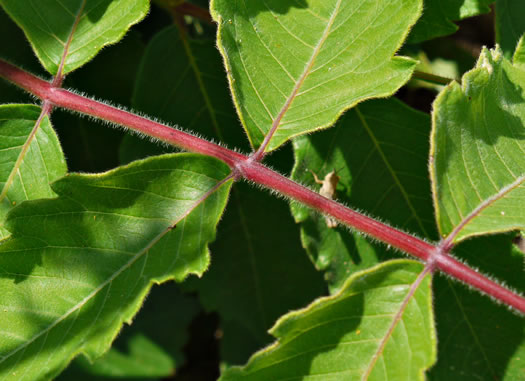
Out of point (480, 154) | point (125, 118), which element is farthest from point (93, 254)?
point (480, 154)

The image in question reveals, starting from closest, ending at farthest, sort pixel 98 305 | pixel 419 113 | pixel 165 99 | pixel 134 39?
pixel 98 305, pixel 419 113, pixel 165 99, pixel 134 39

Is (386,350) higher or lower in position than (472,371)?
higher

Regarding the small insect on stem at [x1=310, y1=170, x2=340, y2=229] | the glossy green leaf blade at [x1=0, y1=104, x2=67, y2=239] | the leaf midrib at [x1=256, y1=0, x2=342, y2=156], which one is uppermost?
the leaf midrib at [x1=256, y1=0, x2=342, y2=156]

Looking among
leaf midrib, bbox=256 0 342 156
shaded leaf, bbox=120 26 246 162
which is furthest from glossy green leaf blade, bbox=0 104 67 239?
leaf midrib, bbox=256 0 342 156

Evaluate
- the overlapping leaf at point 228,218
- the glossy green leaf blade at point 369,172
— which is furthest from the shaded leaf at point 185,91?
the glossy green leaf blade at point 369,172

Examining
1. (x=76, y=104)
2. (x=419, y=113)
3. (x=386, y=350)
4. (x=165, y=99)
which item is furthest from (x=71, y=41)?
(x=386, y=350)

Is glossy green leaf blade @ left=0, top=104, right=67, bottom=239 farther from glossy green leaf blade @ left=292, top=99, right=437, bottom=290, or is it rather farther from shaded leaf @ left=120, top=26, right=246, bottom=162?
glossy green leaf blade @ left=292, top=99, right=437, bottom=290

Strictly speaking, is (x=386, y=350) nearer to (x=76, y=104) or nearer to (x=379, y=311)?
(x=379, y=311)
